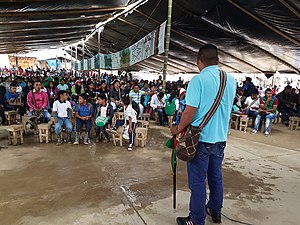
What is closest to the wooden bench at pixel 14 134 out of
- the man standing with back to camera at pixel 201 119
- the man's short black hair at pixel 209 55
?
the man standing with back to camera at pixel 201 119

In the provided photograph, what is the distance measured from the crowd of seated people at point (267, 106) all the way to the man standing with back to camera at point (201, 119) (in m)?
5.32

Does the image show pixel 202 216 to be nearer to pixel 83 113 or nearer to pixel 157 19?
pixel 83 113

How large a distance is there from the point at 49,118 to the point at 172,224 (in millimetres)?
4759

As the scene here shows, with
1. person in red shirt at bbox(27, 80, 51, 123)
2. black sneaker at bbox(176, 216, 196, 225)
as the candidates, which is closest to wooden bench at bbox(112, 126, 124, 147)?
person in red shirt at bbox(27, 80, 51, 123)

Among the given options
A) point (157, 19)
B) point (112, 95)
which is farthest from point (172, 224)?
point (157, 19)

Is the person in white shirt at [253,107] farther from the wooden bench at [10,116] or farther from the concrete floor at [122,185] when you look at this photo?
the wooden bench at [10,116]

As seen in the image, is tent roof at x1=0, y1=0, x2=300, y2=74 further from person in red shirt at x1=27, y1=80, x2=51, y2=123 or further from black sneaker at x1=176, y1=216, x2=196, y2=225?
black sneaker at x1=176, y1=216, x2=196, y2=225

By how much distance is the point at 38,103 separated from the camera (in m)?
5.88

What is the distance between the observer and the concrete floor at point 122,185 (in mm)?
2441

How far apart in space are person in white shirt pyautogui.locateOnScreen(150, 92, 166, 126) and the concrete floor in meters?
2.68

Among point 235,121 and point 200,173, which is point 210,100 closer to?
point 200,173

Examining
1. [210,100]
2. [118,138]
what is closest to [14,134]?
[118,138]

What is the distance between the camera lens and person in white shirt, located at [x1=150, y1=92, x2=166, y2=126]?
7676 mm

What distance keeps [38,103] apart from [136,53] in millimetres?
4039
